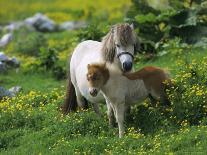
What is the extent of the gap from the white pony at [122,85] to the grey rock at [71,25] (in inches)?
728

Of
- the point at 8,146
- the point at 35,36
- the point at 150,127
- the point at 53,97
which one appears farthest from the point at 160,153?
the point at 35,36

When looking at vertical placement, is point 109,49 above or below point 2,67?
above

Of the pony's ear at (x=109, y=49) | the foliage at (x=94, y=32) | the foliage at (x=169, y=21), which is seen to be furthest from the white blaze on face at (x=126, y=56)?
the foliage at (x=94, y=32)

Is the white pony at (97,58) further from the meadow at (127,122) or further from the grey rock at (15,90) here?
the grey rock at (15,90)

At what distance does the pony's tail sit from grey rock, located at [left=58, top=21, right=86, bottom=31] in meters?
16.5

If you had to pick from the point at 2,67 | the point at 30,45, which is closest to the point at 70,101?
the point at 2,67

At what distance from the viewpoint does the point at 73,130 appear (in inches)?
519

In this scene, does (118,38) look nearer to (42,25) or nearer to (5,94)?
(5,94)

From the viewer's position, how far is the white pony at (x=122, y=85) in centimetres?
1242

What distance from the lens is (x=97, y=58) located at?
13.5 meters

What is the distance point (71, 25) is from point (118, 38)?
2049 centimetres

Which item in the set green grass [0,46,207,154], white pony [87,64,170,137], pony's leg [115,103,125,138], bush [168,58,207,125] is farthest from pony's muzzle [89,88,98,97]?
bush [168,58,207,125]

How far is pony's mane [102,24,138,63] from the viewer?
41.4ft

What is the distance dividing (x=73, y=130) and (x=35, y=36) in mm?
12271
